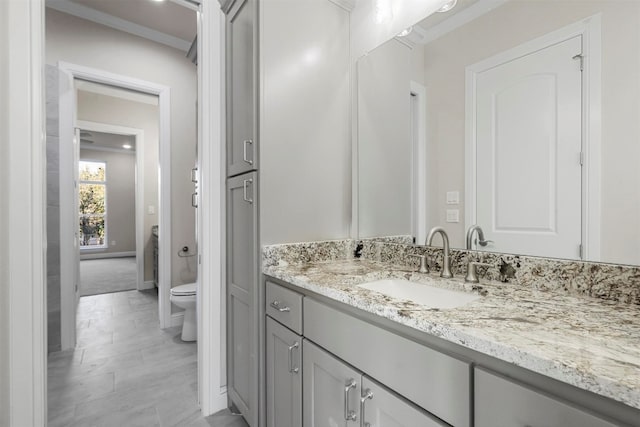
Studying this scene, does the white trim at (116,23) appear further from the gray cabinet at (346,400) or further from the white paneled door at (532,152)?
the gray cabinet at (346,400)

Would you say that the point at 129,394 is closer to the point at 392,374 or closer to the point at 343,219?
the point at 343,219

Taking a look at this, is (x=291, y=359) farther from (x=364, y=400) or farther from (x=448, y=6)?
(x=448, y=6)

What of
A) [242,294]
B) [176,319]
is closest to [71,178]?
[176,319]

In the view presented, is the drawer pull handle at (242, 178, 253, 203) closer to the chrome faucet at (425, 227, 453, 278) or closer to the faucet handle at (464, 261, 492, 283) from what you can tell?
the chrome faucet at (425, 227, 453, 278)

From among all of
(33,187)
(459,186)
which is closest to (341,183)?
(459,186)

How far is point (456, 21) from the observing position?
1.23m

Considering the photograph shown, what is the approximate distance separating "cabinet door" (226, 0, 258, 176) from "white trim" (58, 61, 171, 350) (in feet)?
5.56

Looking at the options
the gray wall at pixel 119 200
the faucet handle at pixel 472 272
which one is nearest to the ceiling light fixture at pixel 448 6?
the faucet handle at pixel 472 272

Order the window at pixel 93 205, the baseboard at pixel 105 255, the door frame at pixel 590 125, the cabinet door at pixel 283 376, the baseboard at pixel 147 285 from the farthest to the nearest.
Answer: the window at pixel 93 205
the baseboard at pixel 105 255
the baseboard at pixel 147 285
the cabinet door at pixel 283 376
the door frame at pixel 590 125

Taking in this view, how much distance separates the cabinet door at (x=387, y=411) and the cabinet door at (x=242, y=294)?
2.24ft

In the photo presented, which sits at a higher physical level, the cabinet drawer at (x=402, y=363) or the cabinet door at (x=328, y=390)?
the cabinet drawer at (x=402, y=363)

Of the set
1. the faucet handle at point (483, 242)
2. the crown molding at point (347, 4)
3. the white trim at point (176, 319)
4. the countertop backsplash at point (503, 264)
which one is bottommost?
the white trim at point (176, 319)

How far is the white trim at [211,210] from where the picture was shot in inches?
67.2

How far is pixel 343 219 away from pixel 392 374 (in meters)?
1.01
